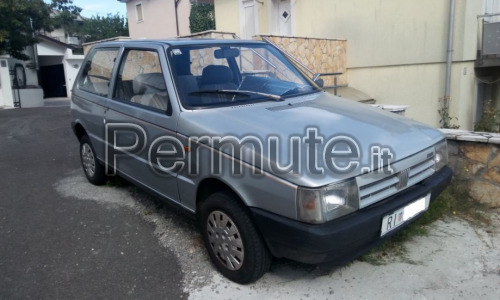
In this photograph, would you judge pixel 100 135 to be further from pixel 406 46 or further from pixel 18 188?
pixel 406 46

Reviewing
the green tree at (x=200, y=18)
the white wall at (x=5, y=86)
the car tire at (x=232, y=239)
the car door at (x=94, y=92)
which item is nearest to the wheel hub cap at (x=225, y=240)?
the car tire at (x=232, y=239)

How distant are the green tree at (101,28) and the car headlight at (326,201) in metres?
48.1

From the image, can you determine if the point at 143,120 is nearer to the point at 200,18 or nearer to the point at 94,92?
the point at 94,92

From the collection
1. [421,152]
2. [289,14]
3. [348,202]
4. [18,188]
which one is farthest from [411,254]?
[289,14]

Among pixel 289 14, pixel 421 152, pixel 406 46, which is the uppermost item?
pixel 289 14

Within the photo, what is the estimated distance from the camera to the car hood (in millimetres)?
2512

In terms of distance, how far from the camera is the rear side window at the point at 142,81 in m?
3.47

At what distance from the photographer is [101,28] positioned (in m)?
51.3

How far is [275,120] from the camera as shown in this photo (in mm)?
3012

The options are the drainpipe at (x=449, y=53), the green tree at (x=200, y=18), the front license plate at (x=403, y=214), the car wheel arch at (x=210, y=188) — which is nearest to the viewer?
the front license plate at (x=403, y=214)

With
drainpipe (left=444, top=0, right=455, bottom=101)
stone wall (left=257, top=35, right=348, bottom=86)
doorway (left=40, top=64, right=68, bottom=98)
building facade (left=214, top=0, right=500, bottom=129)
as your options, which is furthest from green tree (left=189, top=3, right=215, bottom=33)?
doorway (left=40, top=64, right=68, bottom=98)

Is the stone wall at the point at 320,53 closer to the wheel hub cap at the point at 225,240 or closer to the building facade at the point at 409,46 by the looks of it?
the building facade at the point at 409,46

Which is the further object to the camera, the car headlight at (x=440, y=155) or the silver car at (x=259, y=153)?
the car headlight at (x=440, y=155)

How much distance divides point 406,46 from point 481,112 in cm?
233
